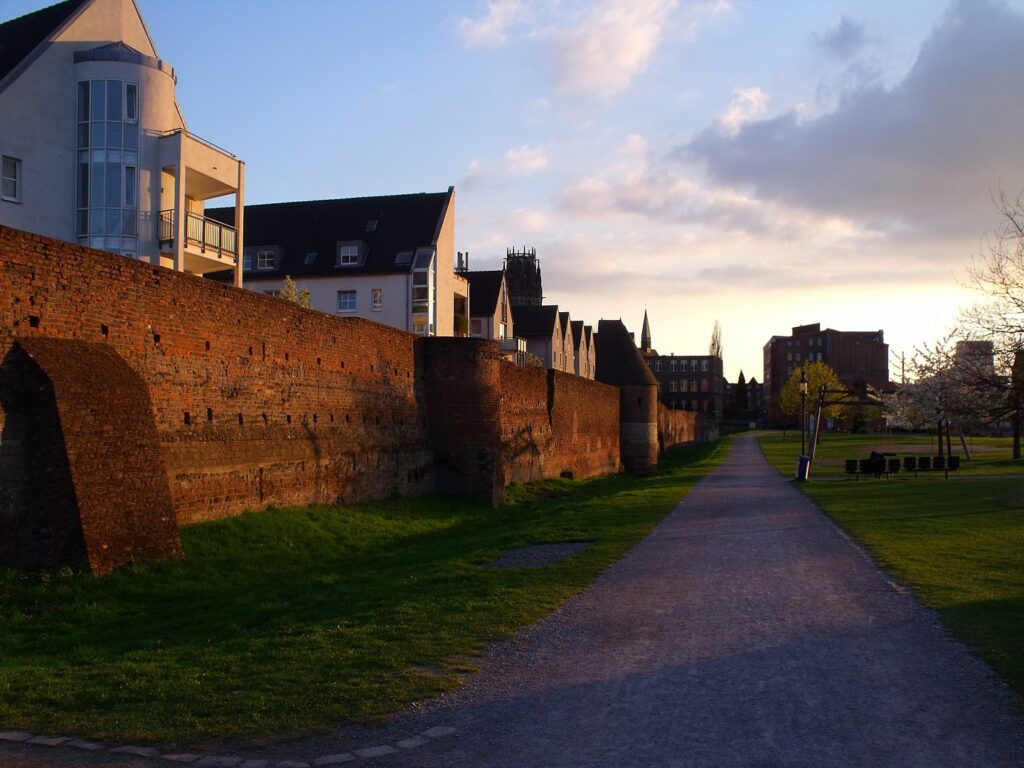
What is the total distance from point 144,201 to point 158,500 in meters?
18.5

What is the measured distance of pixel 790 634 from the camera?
321 inches

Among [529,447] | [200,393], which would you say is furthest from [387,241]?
[200,393]

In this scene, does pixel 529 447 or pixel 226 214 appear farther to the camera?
pixel 226 214

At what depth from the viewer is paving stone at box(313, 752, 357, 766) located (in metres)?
5.00

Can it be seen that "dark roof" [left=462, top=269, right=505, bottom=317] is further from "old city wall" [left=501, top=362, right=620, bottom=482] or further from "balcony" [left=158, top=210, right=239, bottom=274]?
"balcony" [left=158, top=210, right=239, bottom=274]

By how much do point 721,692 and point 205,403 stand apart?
1048 centimetres

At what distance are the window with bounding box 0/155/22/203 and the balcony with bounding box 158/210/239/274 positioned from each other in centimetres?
423

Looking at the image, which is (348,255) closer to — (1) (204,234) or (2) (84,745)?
(1) (204,234)

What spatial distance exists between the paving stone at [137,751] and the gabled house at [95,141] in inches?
913

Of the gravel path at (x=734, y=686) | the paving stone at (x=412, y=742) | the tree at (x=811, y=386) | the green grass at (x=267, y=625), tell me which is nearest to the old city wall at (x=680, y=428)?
the tree at (x=811, y=386)

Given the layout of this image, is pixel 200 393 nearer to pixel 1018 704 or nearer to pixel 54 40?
pixel 1018 704

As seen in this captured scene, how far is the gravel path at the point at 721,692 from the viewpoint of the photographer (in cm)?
513

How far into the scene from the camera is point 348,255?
156ft

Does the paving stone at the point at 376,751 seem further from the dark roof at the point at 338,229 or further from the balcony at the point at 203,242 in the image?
the dark roof at the point at 338,229
